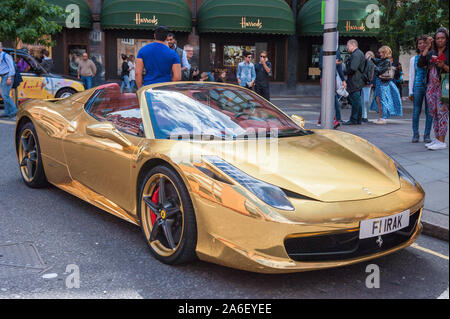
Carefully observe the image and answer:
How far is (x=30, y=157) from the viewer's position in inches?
218

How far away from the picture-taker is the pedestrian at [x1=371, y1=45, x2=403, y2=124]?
1176 centimetres

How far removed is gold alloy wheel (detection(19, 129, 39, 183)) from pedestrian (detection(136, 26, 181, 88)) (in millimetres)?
1865

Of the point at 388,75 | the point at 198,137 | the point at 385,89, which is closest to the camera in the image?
the point at 198,137

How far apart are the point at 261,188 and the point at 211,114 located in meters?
1.14

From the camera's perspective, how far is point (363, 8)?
73.2 ft

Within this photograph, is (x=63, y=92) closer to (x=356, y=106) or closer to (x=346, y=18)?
(x=356, y=106)

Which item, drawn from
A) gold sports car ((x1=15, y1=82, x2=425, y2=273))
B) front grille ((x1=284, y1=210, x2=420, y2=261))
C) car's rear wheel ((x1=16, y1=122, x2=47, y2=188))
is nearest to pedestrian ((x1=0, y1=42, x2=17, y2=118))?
car's rear wheel ((x1=16, y1=122, x2=47, y2=188))

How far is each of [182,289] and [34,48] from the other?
20.1m

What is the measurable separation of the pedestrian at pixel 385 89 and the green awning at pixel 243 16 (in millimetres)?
9887

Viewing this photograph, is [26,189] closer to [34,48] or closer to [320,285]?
[320,285]

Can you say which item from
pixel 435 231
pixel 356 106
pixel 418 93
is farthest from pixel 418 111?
pixel 435 231

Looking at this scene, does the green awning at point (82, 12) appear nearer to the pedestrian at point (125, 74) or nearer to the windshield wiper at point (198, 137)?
the pedestrian at point (125, 74)

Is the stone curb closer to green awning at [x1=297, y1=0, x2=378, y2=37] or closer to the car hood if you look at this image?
the car hood
